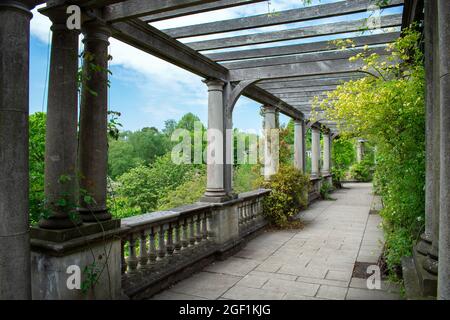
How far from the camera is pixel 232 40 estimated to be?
5.41 metres

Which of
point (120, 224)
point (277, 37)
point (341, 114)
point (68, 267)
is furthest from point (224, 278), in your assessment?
point (277, 37)

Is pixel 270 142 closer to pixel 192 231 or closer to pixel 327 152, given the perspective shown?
pixel 192 231

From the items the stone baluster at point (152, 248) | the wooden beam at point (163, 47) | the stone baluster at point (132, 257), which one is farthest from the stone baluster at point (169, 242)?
the wooden beam at point (163, 47)

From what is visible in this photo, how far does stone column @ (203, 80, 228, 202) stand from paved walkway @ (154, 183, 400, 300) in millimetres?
1230

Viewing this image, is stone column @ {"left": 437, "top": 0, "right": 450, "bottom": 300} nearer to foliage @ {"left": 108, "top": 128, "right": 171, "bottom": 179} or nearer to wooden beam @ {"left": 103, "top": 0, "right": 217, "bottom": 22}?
wooden beam @ {"left": 103, "top": 0, "right": 217, "bottom": 22}

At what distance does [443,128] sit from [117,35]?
3.57 meters

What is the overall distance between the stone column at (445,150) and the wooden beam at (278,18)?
8.41ft

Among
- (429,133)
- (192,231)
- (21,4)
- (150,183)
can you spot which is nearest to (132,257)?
(192,231)

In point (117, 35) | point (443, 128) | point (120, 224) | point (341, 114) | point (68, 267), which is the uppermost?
point (117, 35)

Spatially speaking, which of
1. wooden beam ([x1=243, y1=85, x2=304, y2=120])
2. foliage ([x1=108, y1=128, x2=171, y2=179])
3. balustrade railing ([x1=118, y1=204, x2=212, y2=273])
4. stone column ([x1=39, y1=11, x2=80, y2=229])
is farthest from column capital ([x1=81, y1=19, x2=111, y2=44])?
foliage ([x1=108, y1=128, x2=171, y2=179])

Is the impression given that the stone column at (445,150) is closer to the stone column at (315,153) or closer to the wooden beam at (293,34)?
the wooden beam at (293,34)

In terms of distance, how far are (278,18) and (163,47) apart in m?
1.68

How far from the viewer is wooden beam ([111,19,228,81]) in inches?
160

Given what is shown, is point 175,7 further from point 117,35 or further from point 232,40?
point 232,40
